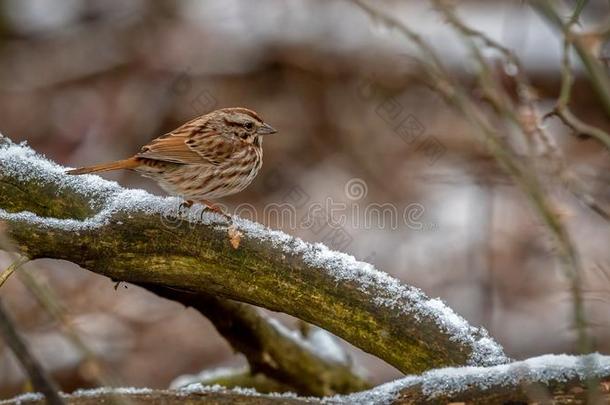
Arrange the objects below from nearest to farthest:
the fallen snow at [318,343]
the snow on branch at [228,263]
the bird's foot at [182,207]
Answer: the snow on branch at [228,263] < the bird's foot at [182,207] < the fallen snow at [318,343]

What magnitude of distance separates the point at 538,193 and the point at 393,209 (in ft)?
21.1

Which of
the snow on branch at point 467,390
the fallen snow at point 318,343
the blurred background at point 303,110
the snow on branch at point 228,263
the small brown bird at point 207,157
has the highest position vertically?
the blurred background at point 303,110

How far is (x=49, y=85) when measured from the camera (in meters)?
9.14

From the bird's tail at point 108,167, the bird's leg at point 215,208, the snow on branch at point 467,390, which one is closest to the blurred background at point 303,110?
the bird's tail at point 108,167

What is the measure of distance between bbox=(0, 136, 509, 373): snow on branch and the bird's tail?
13 cm

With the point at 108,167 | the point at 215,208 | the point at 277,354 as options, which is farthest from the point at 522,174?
the point at 277,354

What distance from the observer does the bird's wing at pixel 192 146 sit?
194 inches

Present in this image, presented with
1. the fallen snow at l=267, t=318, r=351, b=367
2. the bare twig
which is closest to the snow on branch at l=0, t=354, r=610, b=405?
the bare twig

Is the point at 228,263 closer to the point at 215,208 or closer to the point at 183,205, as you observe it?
the point at 183,205

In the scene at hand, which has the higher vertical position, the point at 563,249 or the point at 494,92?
the point at 494,92

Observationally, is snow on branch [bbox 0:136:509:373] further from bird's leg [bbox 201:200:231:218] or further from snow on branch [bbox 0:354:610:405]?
snow on branch [bbox 0:354:610:405]

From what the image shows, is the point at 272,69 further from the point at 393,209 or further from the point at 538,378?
the point at 538,378

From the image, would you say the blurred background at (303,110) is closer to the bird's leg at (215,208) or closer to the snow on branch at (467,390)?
the bird's leg at (215,208)

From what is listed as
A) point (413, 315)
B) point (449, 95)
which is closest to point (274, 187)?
point (413, 315)
